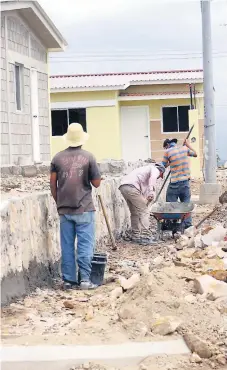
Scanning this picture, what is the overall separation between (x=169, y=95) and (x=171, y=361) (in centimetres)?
2252

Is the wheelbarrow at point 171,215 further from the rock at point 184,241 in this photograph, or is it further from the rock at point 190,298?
the rock at point 190,298

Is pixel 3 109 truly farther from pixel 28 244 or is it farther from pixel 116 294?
pixel 116 294

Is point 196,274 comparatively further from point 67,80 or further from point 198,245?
point 67,80

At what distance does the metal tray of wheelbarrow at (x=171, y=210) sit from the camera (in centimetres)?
1094

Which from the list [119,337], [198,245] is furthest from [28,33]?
[119,337]

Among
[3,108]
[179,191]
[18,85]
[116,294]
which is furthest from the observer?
[18,85]

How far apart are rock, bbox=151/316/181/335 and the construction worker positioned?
542 cm

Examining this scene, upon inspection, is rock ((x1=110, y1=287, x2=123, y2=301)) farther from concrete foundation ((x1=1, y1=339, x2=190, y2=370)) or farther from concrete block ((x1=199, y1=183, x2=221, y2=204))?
concrete block ((x1=199, y1=183, x2=221, y2=204))

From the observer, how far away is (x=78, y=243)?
7434 mm

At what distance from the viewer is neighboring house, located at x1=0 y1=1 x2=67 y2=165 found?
559 inches

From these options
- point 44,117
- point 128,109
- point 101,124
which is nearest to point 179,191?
point 44,117

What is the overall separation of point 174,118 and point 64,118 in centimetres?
447

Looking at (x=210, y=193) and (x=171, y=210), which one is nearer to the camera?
(x=171, y=210)

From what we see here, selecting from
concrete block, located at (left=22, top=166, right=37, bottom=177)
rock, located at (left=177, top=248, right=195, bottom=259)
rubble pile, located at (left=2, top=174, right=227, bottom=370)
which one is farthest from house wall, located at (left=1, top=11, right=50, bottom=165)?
rubble pile, located at (left=2, top=174, right=227, bottom=370)
